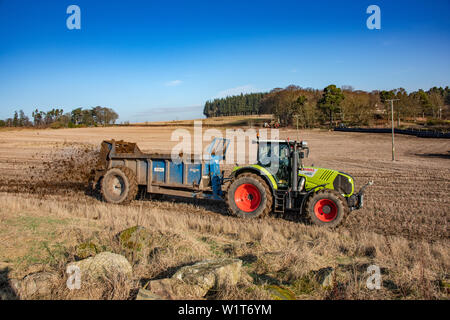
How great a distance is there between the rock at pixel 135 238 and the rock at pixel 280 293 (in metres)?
2.70

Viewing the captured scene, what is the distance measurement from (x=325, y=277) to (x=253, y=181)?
3.98m

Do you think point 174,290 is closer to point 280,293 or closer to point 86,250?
point 280,293

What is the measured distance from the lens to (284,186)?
8.82 m

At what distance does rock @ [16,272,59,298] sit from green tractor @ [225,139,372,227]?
4940mm

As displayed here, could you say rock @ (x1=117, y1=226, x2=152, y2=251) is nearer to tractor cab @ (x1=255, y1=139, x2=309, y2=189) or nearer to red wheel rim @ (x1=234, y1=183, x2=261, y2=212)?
red wheel rim @ (x1=234, y1=183, x2=261, y2=212)

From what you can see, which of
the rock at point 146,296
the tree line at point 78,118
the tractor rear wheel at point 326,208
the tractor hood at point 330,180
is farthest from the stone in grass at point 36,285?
the tree line at point 78,118

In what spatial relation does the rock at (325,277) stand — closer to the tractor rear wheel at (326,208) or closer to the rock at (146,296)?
the rock at (146,296)

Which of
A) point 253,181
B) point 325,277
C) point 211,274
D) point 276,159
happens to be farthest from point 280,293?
point 276,159

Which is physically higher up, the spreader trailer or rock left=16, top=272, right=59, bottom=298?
the spreader trailer

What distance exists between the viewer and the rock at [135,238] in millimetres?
6267

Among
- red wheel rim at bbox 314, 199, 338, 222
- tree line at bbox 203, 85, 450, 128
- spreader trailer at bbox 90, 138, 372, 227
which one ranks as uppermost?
tree line at bbox 203, 85, 450, 128

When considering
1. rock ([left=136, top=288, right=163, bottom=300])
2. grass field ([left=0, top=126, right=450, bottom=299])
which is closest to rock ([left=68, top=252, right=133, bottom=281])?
grass field ([left=0, top=126, right=450, bottom=299])

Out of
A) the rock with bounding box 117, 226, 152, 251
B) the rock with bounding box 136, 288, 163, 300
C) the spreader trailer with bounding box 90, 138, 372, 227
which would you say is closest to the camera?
the rock with bounding box 136, 288, 163, 300

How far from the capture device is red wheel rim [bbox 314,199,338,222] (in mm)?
8039
